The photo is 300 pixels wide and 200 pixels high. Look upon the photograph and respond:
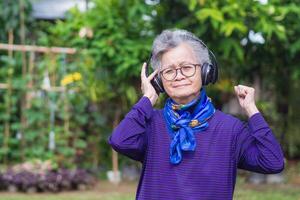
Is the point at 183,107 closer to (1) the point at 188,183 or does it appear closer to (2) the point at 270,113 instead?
(1) the point at 188,183

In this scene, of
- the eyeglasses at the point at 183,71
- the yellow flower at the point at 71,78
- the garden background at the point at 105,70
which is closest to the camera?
the eyeglasses at the point at 183,71

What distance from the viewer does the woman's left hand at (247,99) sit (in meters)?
2.59

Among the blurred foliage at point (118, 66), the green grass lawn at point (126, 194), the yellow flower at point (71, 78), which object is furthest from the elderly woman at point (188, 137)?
the yellow flower at point (71, 78)

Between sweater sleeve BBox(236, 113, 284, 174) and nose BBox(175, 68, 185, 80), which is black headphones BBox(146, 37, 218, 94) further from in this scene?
sweater sleeve BBox(236, 113, 284, 174)

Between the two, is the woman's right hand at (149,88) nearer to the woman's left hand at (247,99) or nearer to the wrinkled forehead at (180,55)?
the wrinkled forehead at (180,55)

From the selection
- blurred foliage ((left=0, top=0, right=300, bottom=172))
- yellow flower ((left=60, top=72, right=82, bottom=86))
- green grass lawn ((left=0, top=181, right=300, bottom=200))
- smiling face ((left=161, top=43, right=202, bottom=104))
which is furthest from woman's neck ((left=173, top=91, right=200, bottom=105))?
yellow flower ((left=60, top=72, right=82, bottom=86))

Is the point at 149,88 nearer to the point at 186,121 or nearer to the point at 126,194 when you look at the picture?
the point at 186,121

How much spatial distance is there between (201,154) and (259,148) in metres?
Answer: 0.23

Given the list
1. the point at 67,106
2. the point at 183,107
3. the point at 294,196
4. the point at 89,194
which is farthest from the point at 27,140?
the point at 183,107

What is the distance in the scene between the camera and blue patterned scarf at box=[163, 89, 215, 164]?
8.45 feet

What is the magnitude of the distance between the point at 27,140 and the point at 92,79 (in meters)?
1.26

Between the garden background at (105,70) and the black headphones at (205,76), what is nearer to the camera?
the black headphones at (205,76)

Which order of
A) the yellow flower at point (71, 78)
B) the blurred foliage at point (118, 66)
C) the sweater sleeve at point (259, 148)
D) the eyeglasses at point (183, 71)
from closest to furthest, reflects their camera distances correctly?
1. the sweater sleeve at point (259, 148)
2. the eyeglasses at point (183, 71)
3. the blurred foliage at point (118, 66)
4. the yellow flower at point (71, 78)

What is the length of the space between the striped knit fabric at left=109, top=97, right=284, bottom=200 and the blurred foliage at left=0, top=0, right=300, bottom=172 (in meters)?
4.18
